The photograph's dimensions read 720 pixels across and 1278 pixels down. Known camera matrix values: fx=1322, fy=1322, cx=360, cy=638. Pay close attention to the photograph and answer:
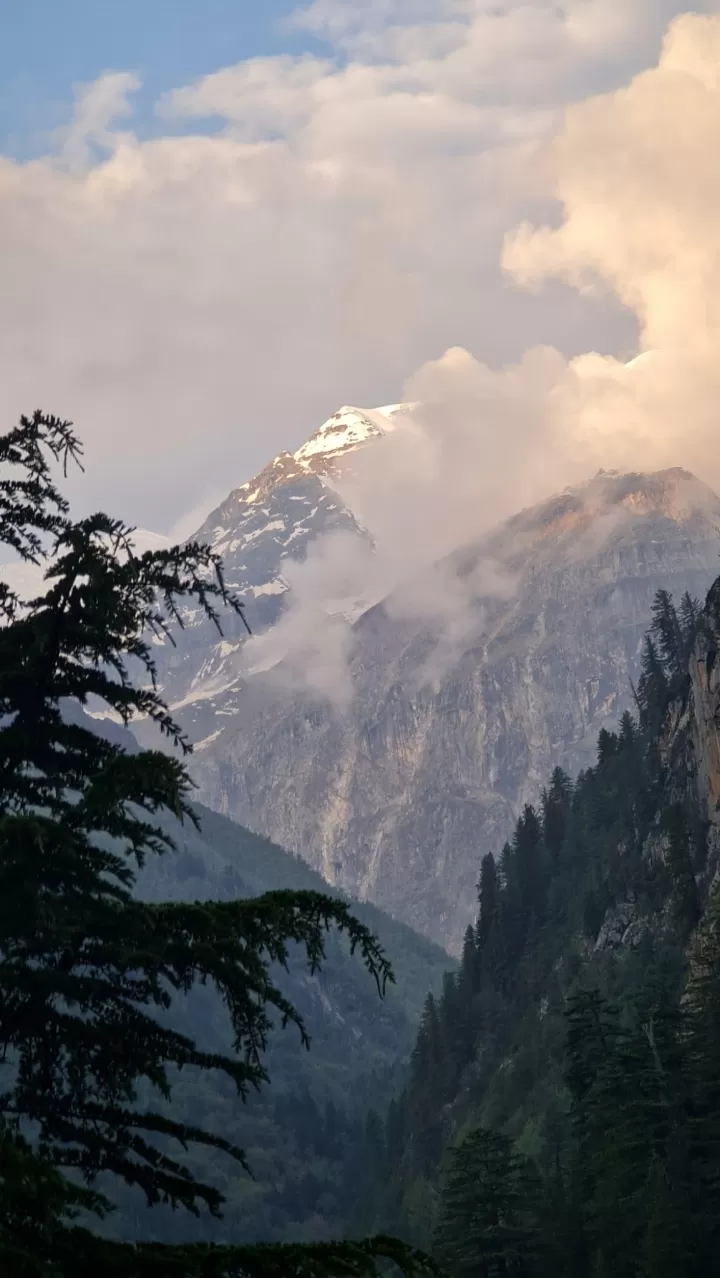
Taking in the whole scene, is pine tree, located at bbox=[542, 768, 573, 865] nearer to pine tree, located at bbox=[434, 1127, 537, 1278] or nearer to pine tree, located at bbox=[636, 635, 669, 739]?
pine tree, located at bbox=[636, 635, 669, 739]

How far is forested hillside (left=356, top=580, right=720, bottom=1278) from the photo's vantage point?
5962 centimetres

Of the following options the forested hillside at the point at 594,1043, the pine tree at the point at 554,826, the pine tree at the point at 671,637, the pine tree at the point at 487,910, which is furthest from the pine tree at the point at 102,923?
the pine tree at the point at 554,826

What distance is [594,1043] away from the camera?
90.0 meters

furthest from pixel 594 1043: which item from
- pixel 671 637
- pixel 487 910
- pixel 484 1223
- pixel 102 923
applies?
pixel 671 637

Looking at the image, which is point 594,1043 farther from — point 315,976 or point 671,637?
point 671,637

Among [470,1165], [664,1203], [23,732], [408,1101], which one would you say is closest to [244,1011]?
[23,732]

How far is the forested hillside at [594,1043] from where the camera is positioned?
59625 millimetres

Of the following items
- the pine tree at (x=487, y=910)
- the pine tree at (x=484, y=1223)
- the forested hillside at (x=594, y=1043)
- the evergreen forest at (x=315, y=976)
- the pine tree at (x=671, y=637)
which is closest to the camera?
the evergreen forest at (x=315, y=976)

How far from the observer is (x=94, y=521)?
14.6 metres

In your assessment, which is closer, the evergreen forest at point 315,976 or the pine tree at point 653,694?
the evergreen forest at point 315,976

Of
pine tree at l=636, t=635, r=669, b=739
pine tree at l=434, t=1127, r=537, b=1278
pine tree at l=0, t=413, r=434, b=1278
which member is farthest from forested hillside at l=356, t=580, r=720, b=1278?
pine tree at l=0, t=413, r=434, b=1278

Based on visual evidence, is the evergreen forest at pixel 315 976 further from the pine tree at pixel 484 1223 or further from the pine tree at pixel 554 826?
the pine tree at pixel 554 826

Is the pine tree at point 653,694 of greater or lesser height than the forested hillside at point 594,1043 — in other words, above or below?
above

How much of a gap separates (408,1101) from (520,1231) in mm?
129457
